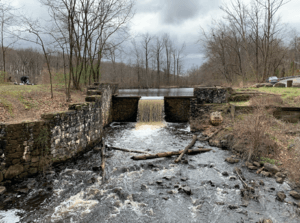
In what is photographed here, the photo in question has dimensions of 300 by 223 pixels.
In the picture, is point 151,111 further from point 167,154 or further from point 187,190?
point 187,190

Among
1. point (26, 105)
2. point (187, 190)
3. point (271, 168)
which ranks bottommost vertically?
point (187, 190)

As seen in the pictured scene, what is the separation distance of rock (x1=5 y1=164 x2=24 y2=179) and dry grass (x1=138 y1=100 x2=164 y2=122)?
30.5 feet

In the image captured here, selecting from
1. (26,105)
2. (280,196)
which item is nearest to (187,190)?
(280,196)

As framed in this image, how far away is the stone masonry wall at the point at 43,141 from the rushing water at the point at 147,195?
1.52 ft

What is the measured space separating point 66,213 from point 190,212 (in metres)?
3.01

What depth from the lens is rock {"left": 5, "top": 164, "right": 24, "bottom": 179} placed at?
555 cm

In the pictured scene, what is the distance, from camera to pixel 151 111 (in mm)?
14570

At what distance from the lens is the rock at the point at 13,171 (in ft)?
18.2

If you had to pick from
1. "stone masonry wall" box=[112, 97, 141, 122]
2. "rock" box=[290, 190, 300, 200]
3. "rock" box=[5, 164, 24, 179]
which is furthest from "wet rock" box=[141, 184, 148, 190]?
"stone masonry wall" box=[112, 97, 141, 122]

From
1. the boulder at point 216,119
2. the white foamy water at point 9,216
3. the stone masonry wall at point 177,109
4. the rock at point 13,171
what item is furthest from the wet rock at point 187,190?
the stone masonry wall at point 177,109

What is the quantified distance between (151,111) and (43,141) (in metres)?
9.09

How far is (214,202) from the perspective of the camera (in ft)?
16.4

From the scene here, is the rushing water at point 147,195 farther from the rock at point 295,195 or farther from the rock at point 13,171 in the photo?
the rock at point 13,171

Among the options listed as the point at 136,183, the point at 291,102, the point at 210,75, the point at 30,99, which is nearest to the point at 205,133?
the point at 291,102
